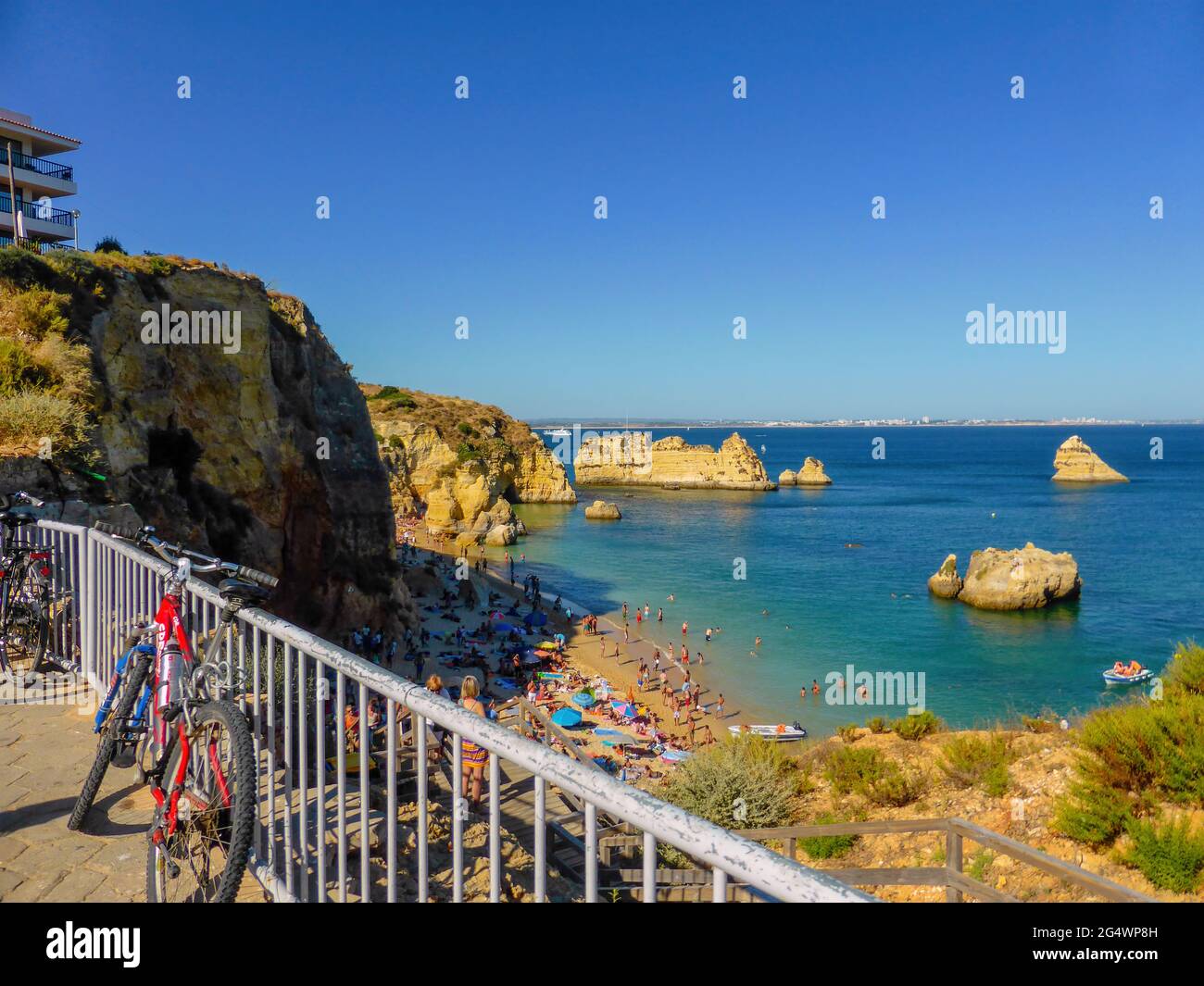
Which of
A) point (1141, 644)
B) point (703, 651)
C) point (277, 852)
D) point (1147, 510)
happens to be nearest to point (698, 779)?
point (277, 852)

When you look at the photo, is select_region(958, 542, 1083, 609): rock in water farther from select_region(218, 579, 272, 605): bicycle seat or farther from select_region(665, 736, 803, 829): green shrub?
select_region(218, 579, 272, 605): bicycle seat

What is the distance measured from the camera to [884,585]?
48.1 metres

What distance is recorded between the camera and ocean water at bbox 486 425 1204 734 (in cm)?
3091

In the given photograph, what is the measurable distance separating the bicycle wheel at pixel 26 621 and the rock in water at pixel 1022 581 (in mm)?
43630

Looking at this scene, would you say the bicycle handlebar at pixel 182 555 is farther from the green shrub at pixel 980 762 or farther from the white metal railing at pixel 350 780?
the green shrub at pixel 980 762

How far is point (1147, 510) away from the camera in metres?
82.2

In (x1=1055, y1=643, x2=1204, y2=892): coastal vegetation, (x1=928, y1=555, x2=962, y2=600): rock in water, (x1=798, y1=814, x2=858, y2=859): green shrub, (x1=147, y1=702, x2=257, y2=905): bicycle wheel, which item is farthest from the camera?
(x1=928, y1=555, x2=962, y2=600): rock in water

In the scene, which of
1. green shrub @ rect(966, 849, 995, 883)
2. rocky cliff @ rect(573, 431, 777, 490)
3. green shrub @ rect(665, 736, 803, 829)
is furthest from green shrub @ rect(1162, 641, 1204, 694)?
rocky cliff @ rect(573, 431, 777, 490)

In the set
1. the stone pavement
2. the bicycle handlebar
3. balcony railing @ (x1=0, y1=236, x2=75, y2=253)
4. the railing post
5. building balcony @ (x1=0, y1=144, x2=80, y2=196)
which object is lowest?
the railing post

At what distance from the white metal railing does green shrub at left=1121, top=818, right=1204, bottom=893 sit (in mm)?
6640
